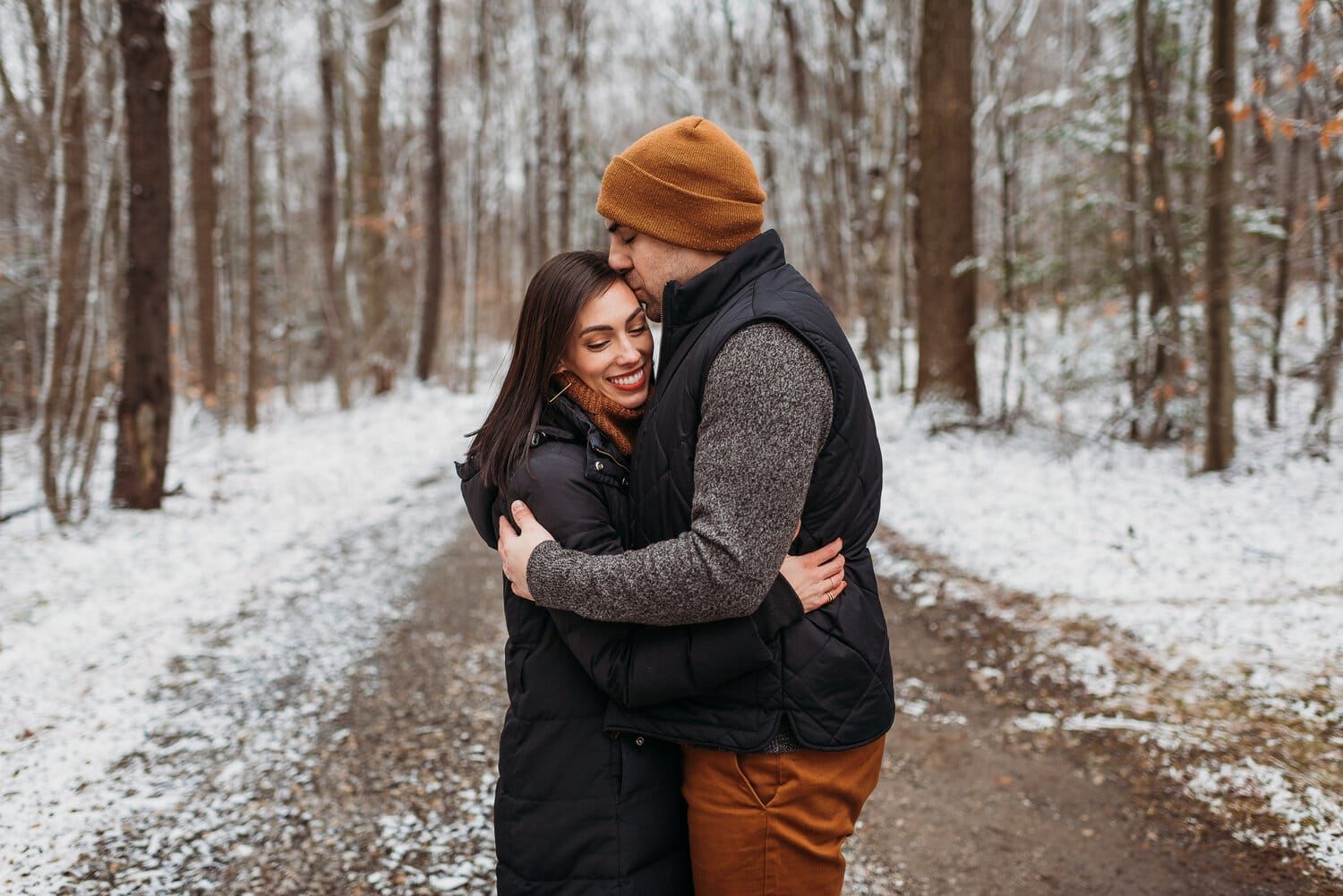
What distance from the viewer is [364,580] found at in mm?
6711

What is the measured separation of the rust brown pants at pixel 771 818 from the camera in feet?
5.98

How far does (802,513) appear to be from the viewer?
6.00 ft

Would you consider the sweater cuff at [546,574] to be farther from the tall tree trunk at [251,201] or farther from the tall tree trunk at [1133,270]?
the tall tree trunk at [251,201]

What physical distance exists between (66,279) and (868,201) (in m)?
10.3

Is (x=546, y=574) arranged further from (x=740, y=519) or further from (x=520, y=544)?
(x=740, y=519)

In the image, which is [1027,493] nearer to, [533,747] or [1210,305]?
[1210,305]

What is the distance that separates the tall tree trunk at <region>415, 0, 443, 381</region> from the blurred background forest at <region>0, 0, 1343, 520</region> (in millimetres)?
73

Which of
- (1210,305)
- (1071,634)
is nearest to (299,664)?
(1071,634)

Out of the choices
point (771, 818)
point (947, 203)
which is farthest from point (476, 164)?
point (771, 818)

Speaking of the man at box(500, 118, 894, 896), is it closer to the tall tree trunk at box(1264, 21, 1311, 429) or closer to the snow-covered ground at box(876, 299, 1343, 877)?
the snow-covered ground at box(876, 299, 1343, 877)

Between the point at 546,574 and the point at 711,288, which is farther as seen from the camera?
the point at 711,288

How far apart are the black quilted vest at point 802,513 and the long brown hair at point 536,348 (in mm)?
228

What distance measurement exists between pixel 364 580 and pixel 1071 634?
16.6 ft

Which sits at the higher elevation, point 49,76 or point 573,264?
point 49,76
